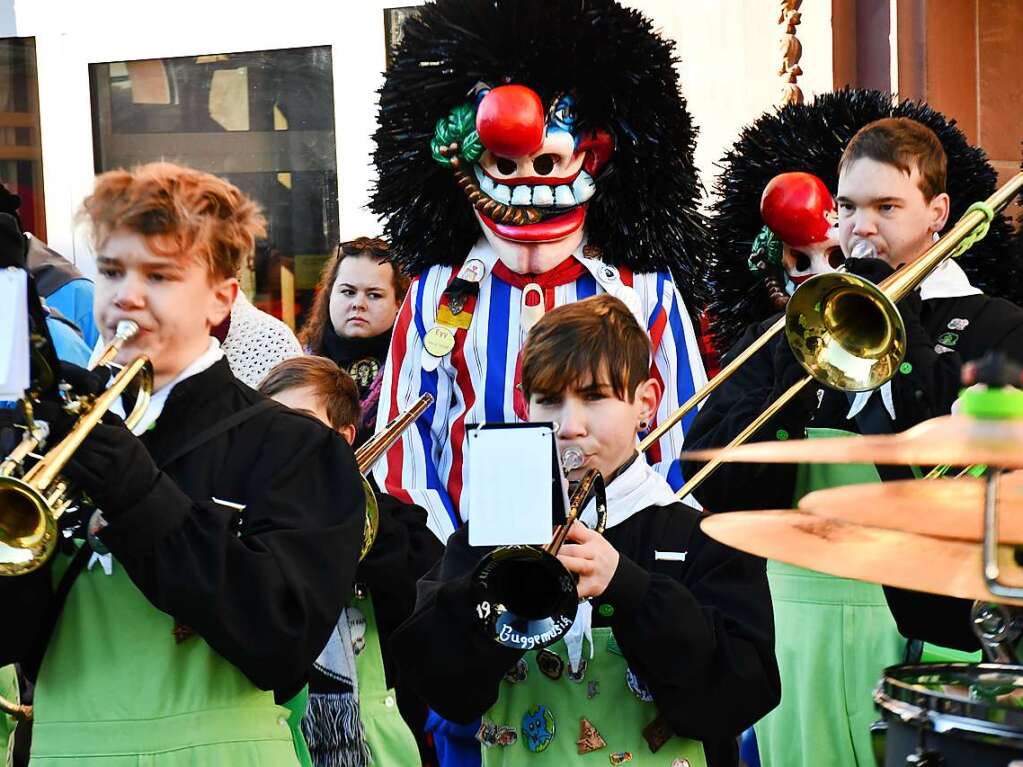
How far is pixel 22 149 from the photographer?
32.9 ft

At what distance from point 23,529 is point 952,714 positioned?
5.15 feet

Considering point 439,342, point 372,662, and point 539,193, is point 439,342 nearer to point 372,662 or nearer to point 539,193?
point 539,193

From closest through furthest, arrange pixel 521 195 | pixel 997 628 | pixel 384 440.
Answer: pixel 997 628 < pixel 384 440 < pixel 521 195

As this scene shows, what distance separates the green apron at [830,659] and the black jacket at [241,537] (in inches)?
56.0

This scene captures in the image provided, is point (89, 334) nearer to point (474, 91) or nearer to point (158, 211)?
point (474, 91)

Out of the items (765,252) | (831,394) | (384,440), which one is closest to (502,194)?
(384,440)

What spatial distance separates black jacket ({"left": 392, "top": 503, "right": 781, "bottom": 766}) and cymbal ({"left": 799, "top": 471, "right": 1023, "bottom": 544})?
2.86ft

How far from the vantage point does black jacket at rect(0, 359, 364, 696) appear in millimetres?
3098

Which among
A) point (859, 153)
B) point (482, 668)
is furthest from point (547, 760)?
point (859, 153)

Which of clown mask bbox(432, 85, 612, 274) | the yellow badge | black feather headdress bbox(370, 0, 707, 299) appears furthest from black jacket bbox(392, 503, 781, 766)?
black feather headdress bbox(370, 0, 707, 299)

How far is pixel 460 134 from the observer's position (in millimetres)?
5234

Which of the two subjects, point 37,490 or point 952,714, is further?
point 37,490

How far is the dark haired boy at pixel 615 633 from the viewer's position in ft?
11.1

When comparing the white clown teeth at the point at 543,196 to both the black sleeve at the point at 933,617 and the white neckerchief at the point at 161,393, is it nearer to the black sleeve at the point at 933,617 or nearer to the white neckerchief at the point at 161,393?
the black sleeve at the point at 933,617
